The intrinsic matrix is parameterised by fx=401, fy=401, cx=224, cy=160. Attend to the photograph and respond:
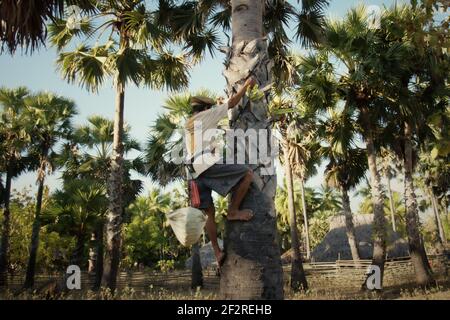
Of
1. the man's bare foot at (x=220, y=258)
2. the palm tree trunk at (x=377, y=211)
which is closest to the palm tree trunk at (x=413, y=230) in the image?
the palm tree trunk at (x=377, y=211)

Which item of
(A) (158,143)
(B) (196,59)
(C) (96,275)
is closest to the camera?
(B) (196,59)

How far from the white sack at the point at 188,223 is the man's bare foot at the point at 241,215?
42 cm

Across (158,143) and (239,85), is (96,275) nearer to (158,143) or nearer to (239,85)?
(158,143)

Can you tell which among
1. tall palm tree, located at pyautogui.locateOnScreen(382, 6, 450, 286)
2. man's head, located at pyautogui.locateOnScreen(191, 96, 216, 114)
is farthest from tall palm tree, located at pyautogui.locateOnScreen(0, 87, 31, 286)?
man's head, located at pyautogui.locateOnScreen(191, 96, 216, 114)

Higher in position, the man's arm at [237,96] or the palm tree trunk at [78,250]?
the man's arm at [237,96]

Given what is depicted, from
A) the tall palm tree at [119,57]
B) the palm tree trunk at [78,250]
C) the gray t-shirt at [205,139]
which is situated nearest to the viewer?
the gray t-shirt at [205,139]

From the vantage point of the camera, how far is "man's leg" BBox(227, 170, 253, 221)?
3.86 meters

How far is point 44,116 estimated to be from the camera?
2186 cm

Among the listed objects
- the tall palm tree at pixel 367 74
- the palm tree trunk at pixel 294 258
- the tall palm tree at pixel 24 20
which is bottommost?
the palm tree trunk at pixel 294 258

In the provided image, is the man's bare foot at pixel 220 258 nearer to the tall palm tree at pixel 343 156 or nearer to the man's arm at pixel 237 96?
the man's arm at pixel 237 96

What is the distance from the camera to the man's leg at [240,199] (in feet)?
12.6

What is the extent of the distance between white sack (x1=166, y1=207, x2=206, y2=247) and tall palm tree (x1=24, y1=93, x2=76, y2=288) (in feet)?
64.8

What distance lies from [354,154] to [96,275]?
1470 centimetres
